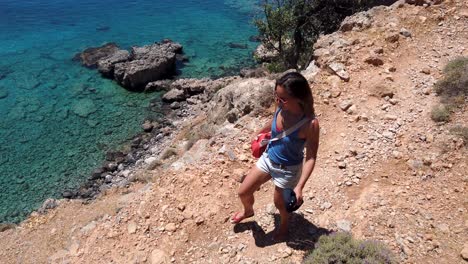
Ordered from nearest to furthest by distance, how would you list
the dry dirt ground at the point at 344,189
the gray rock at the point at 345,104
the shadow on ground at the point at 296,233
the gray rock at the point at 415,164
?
the shadow on ground at the point at 296,233
the dry dirt ground at the point at 344,189
the gray rock at the point at 415,164
the gray rock at the point at 345,104

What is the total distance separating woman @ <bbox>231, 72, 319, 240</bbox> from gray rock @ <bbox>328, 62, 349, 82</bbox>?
582 centimetres

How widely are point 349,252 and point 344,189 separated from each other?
244cm

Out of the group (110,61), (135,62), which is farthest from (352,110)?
(110,61)

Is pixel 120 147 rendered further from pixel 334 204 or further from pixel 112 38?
pixel 112 38

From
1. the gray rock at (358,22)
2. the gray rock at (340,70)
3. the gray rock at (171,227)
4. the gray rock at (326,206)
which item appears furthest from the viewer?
the gray rock at (358,22)

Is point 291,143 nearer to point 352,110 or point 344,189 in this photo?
point 344,189

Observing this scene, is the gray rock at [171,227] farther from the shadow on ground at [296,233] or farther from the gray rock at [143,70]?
the gray rock at [143,70]

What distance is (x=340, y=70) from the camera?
1125 cm

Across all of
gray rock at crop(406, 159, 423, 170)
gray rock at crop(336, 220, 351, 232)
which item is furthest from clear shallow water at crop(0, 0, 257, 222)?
gray rock at crop(406, 159, 423, 170)

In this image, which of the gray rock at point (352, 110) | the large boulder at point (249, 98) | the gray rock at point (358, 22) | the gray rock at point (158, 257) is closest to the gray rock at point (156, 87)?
the large boulder at point (249, 98)

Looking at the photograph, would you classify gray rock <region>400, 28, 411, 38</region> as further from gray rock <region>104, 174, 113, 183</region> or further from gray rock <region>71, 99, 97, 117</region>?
gray rock <region>71, 99, 97, 117</region>

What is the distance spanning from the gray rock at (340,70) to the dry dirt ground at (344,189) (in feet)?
0.57

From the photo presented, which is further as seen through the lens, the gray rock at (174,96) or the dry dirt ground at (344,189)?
the gray rock at (174,96)

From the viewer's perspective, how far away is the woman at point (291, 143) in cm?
520
